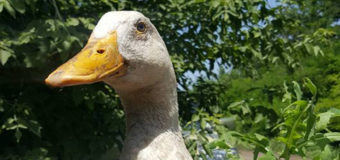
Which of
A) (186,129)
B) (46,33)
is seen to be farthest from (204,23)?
(46,33)

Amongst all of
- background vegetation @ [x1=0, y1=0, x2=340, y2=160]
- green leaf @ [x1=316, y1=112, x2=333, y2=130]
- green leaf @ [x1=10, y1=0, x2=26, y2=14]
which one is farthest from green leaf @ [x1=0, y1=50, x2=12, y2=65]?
green leaf @ [x1=316, y1=112, x2=333, y2=130]

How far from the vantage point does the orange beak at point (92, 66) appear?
2.82 ft

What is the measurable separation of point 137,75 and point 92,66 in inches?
5.9

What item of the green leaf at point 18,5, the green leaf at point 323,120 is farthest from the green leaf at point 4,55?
the green leaf at point 323,120

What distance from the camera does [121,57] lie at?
982 mm

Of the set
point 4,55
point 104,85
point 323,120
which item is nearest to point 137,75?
point 323,120

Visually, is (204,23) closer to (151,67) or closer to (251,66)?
(251,66)

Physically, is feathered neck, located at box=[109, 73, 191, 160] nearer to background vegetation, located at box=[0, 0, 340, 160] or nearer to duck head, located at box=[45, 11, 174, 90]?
duck head, located at box=[45, 11, 174, 90]

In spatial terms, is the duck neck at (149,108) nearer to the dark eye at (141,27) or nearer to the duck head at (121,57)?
the duck head at (121,57)

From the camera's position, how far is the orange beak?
859mm

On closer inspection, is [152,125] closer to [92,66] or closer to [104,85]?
[92,66]

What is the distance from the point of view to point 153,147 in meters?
1.06

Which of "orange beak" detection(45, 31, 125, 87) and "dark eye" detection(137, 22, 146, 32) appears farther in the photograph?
"dark eye" detection(137, 22, 146, 32)

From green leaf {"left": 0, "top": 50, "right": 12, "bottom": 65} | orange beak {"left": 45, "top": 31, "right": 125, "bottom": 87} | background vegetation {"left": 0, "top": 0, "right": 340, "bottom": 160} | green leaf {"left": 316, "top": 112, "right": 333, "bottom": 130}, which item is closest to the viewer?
orange beak {"left": 45, "top": 31, "right": 125, "bottom": 87}
